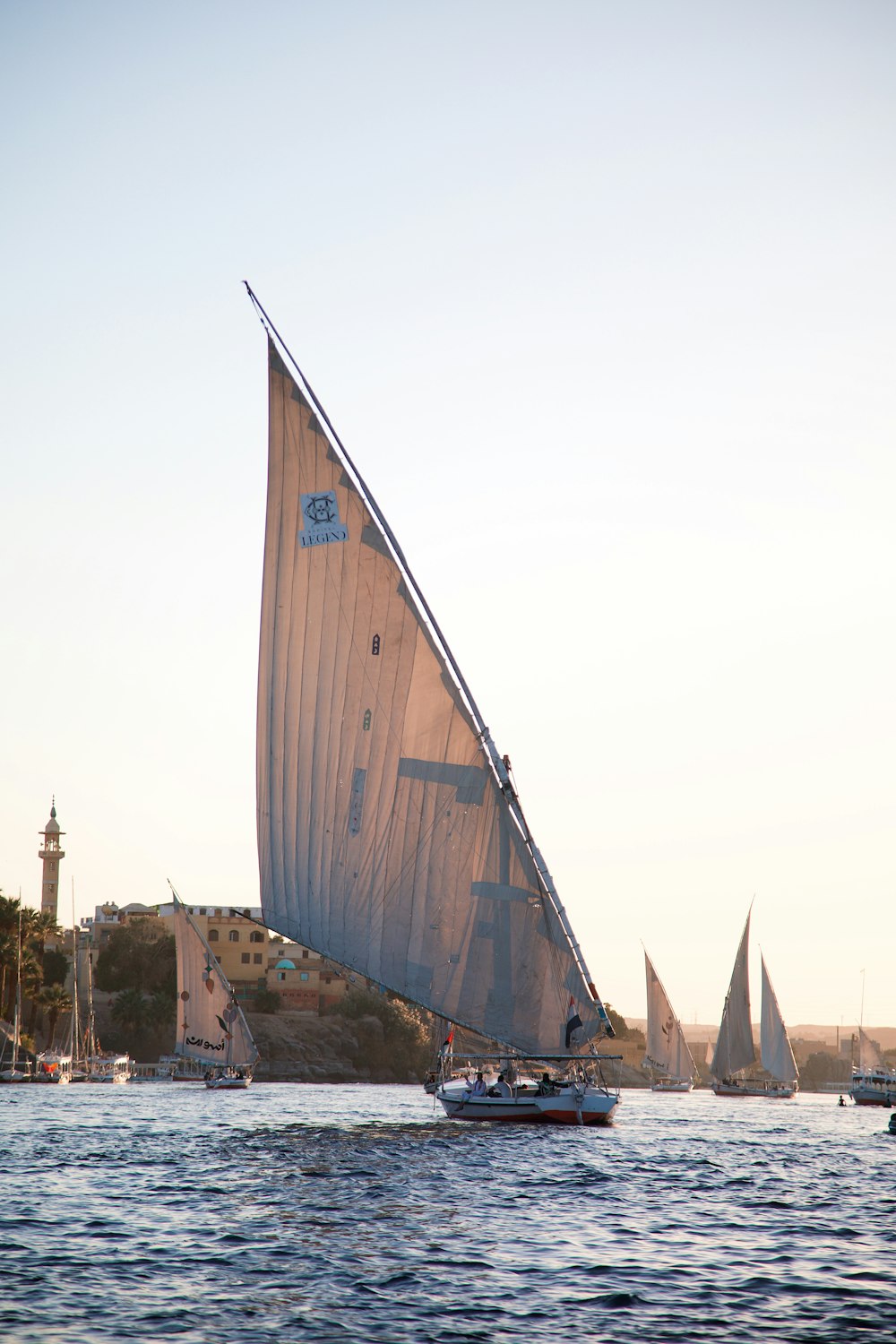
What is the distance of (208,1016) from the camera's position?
9325 centimetres

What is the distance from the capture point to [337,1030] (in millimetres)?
144000

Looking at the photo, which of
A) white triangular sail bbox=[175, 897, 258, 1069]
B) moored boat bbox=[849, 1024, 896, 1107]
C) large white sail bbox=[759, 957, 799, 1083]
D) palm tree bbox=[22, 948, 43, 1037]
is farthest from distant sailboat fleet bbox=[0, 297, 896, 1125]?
large white sail bbox=[759, 957, 799, 1083]

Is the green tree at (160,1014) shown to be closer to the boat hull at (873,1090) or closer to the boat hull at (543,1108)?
the boat hull at (873,1090)

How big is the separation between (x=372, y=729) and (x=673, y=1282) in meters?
22.8

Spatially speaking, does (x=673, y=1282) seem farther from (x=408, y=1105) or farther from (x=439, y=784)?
(x=408, y=1105)

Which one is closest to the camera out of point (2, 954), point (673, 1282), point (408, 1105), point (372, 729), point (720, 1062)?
point (673, 1282)

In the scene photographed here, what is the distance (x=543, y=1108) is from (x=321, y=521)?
69.5 feet

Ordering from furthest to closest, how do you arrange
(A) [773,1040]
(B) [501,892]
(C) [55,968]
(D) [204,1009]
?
(C) [55,968] < (A) [773,1040] < (D) [204,1009] < (B) [501,892]

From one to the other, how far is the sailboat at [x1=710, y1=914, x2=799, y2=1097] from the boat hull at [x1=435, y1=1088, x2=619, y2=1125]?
62.6 meters

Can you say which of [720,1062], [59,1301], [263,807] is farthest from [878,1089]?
[59,1301]

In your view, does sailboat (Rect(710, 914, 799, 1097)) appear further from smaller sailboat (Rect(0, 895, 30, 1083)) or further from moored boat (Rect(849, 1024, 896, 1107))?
smaller sailboat (Rect(0, 895, 30, 1083))

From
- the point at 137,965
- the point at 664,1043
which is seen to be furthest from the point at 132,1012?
the point at 664,1043

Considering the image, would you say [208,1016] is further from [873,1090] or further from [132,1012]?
[873,1090]

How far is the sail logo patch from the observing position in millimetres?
42500
